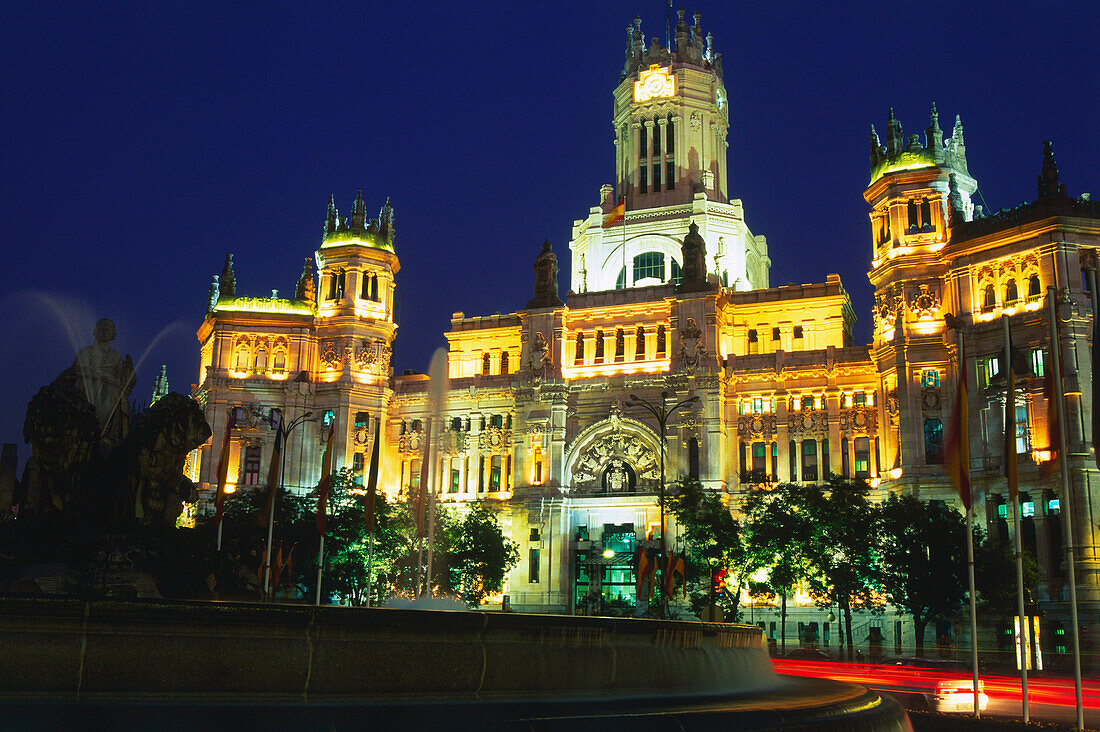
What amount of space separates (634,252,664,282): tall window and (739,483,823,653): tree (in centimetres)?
3127

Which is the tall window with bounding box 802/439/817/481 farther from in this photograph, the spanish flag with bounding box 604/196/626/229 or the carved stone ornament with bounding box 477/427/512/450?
the spanish flag with bounding box 604/196/626/229

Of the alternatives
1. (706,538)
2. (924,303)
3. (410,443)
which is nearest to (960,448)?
(706,538)

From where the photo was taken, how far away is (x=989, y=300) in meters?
60.8

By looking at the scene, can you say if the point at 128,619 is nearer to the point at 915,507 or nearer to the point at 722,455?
the point at 915,507

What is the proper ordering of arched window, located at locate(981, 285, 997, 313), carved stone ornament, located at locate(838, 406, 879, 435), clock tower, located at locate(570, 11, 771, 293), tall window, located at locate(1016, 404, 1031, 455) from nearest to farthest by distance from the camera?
1. tall window, located at locate(1016, 404, 1031, 455)
2. arched window, located at locate(981, 285, 997, 313)
3. carved stone ornament, located at locate(838, 406, 879, 435)
4. clock tower, located at locate(570, 11, 771, 293)

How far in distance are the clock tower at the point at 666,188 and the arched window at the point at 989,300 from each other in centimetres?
2380

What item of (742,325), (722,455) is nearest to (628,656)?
(722,455)

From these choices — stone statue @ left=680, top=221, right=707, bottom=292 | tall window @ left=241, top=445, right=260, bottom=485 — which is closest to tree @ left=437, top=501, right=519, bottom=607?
tall window @ left=241, top=445, right=260, bottom=485

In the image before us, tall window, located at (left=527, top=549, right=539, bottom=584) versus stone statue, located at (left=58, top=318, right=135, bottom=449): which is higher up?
stone statue, located at (left=58, top=318, right=135, bottom=449)

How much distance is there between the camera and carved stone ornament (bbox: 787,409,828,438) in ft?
222

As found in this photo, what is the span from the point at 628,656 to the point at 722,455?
55337 mm

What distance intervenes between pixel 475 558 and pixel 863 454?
2632cm

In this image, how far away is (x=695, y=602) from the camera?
55938 millimetres

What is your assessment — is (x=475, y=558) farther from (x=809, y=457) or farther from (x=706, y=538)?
(x=809, y=457)
